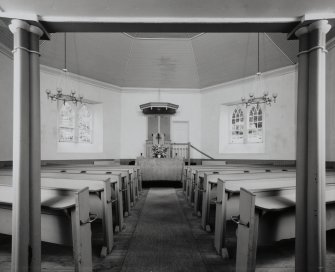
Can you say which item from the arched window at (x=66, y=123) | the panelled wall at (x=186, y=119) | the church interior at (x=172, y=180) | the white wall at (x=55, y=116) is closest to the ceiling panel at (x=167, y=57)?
the church interior at (x=172, y=180)

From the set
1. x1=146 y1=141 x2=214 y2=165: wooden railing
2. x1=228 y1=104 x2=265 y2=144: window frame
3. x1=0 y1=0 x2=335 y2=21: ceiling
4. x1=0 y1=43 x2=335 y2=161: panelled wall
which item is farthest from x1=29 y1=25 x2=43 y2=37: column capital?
x1=228 y1=104 x2=265 y2=144: window frame

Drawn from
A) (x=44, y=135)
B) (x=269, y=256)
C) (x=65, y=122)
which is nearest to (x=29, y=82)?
(x=269, y=256)

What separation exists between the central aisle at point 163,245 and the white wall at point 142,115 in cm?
666

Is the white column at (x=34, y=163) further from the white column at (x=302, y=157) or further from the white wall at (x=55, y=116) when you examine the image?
the white wall at (x=55, y=116)

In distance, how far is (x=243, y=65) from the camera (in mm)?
10359

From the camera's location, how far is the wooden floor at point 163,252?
2936mm

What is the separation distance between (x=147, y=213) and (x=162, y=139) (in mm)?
6219

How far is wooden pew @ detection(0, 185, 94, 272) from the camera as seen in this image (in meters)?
2.32

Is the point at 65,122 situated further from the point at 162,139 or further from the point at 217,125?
the point at 217,125

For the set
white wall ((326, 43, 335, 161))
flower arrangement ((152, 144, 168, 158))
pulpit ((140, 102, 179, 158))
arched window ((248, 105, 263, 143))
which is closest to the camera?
white wall ((326, 43, 335, 161))

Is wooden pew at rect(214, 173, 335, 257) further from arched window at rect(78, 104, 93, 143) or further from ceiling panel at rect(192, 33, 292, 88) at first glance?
arched window at rect(78, 104, 93, 143)

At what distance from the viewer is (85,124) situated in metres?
11.4

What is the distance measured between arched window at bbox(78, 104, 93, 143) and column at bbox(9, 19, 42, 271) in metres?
9.07

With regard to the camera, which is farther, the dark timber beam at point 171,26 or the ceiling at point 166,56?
the ceiling at point 166,56
